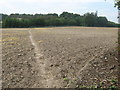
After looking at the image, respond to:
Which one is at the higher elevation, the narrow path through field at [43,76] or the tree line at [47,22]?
the tree line at [47,22]

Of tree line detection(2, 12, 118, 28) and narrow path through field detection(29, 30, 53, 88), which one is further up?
tree line detection(2, 12, 118, 28)

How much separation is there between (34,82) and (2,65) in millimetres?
3120

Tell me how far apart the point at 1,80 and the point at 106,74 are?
4.70 m

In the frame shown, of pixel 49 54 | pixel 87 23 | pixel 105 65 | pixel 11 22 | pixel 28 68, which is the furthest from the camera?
pixel 87 23

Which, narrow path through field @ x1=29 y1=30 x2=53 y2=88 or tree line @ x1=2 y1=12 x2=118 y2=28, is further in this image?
tree line @ x1=2 y1=12 x2=118 y2=28

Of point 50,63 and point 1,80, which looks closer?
point 1,80

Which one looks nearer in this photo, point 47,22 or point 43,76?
point 43,76

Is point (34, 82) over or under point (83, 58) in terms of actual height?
under

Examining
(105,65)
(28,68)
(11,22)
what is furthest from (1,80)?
(11,22)

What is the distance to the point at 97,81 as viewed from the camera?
793 cm

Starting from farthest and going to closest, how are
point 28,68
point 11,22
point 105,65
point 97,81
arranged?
point 11,22 < point 28,68 < point 105,65 < point 97,81

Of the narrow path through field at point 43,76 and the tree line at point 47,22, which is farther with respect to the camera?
the tree line at point 47,22

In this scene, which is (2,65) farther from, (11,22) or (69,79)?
(11,22)

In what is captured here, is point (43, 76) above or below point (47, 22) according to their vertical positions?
below
